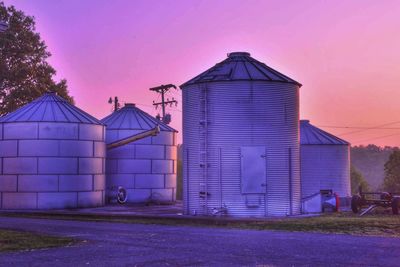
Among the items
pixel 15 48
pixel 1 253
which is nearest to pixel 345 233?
pixel 1 253

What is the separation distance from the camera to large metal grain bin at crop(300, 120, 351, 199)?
42.9 m

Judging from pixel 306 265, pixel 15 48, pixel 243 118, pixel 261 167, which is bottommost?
pixel 306 265

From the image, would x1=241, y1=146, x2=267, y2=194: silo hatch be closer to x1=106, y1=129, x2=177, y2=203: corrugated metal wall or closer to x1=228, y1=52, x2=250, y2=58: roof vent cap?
x1=228, y1=52, x2=250, y2=58: roof vent cap

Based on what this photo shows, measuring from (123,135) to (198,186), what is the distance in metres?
17.6

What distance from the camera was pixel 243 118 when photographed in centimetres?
3206

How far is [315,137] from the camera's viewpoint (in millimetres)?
44156

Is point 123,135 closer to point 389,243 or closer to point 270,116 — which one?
point 270,116

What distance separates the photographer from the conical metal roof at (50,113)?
135 ft

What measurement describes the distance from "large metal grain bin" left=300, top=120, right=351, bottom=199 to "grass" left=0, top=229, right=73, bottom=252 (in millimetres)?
25894

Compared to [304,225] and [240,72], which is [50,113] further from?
[304,225]

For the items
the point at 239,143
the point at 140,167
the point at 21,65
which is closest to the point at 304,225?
the point at 239,143

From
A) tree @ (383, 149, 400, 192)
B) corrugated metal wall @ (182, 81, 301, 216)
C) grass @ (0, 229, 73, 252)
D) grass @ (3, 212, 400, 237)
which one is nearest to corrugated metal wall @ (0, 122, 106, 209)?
grass @ (3, 212, 400, 237)

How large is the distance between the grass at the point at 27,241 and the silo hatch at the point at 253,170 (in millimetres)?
13616

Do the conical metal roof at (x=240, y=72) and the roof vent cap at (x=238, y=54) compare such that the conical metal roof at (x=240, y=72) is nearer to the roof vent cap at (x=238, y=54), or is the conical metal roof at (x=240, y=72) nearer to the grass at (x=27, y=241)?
the roof vent cap at (x=238, y=54)
